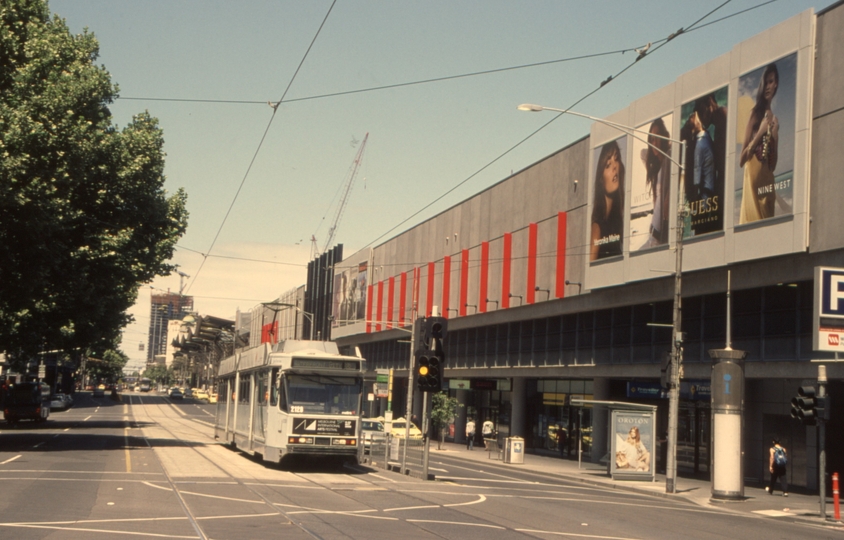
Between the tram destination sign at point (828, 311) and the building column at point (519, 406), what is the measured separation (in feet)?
98.6

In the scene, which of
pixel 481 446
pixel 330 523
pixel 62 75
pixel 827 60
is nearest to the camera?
pixel 330 523

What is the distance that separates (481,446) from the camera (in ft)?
193

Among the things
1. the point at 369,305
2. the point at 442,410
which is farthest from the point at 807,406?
the point at 369,305

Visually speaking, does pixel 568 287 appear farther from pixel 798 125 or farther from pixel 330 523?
pixel 330 523

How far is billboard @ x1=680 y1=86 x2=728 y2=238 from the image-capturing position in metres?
32.4

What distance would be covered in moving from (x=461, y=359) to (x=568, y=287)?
56.4ft

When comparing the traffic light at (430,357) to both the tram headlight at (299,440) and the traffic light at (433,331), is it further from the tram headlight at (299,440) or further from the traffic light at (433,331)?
the tram headlight at (299,440)

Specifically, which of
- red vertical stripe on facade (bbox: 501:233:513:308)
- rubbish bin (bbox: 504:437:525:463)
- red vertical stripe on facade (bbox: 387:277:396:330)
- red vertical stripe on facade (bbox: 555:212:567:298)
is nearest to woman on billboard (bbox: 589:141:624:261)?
red vertical stripe on facade (bbox: 555:212:567:298)

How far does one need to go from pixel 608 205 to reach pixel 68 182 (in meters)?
21.3

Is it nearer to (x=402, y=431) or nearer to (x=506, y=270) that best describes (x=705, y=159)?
(x=506, y=270)

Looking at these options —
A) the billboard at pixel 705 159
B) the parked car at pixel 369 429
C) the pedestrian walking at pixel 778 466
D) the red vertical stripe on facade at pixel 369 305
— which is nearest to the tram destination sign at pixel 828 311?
the pedestrian walking at pixel 778 466

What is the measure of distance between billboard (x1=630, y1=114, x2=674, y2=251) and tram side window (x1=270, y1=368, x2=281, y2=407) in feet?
52.5

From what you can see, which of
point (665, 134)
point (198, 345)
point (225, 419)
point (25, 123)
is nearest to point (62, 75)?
point (25, 123)

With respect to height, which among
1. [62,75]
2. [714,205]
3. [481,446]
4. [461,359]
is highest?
[62,75]
